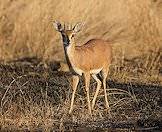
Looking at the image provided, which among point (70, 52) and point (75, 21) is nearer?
point (70, 52)

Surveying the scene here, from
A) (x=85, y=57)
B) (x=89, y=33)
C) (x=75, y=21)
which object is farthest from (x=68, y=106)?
(x=89, y=33)

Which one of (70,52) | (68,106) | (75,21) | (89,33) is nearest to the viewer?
(70,52)

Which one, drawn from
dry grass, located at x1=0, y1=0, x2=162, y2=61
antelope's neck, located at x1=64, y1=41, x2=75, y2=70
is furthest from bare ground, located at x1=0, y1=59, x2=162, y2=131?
dry grass, located at x1=0, y1=0, x2=162, y2=61

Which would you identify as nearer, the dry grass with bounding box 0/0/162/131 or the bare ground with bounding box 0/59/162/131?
the bare ground with bounding box 0/59/162/131

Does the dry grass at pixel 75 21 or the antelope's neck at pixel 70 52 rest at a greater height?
the antelope's neck at pixel 70 52

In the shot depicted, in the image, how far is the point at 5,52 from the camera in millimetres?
15664

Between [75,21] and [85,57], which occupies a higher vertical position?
[85,57]

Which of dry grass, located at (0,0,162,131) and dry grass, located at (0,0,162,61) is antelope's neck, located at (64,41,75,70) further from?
dry grass, located at (0,0,162,61)

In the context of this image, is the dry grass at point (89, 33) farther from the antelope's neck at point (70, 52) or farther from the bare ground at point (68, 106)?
the antelope's neck at point (70, 52)

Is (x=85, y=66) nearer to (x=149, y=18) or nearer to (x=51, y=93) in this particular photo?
(x=51, y=93)

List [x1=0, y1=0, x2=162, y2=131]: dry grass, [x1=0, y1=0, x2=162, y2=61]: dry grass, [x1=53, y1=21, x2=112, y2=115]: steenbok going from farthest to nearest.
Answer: [x1=0, y1=0, x2=162, y2=61]: dry grass < [x1=0, y1=0, x2=162, y2=131]: dry grass < [x1=53, y1=21, x2=112, y2=115]: steenbok

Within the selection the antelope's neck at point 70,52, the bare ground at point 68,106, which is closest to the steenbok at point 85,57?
the antelope's neck at point 70,52

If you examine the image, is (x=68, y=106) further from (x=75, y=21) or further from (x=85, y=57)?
(x=75, y=21)

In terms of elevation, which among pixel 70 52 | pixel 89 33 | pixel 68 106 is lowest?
pixel 68 106
